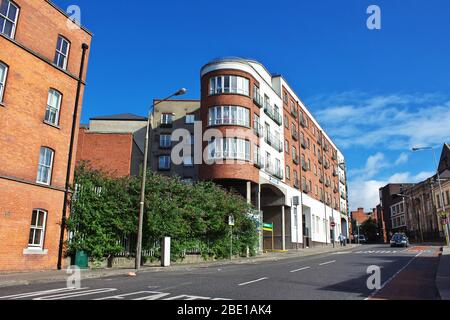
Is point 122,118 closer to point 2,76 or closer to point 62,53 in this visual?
point 62,53

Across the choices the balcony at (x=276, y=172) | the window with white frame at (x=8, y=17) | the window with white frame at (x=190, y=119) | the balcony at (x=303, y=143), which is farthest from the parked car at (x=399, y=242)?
the window with white frame at (x=8, y=17)

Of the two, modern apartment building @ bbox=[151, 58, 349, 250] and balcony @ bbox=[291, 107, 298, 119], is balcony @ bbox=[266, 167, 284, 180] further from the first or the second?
balcony @ bbox=[291, 107, 298, 119]

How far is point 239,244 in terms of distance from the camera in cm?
2739

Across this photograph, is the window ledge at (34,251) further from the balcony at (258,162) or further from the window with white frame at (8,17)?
the balcony at (258,162)

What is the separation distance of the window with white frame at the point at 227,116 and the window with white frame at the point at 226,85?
61.8 inches

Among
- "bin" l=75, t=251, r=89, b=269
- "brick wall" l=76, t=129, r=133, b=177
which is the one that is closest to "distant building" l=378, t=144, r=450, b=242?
"brick wall" l=76, t=129, r=133, b=177

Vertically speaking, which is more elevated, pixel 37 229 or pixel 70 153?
pixel 70 153

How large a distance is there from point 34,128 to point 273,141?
25941 mm

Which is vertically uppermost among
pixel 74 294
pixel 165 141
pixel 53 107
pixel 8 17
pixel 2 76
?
pixel 165 141

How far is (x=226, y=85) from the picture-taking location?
33750mm

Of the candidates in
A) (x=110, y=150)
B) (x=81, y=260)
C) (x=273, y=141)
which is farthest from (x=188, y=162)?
(x=81, y=260)
